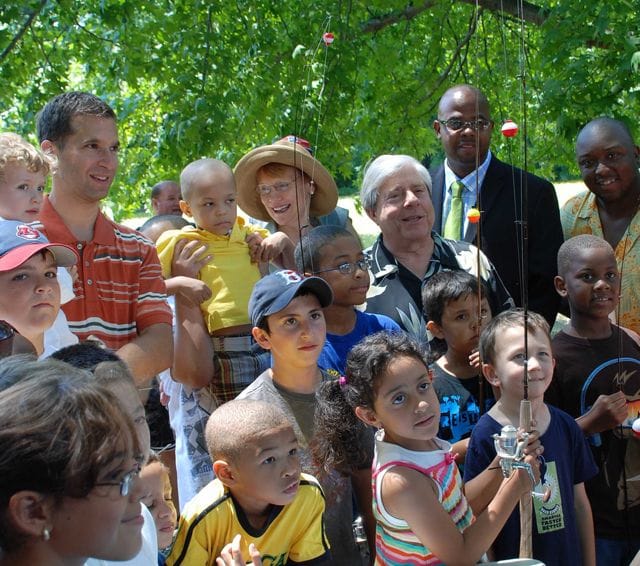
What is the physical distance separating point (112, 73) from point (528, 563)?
16.2 feet

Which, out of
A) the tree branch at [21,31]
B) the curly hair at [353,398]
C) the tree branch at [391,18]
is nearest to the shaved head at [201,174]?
the curly hair at [353,398]

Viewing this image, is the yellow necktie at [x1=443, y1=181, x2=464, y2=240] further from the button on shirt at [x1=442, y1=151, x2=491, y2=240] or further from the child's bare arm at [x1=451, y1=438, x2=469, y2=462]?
the child's bare arm at [x1=451, y1=438, x2=469, y2=462]

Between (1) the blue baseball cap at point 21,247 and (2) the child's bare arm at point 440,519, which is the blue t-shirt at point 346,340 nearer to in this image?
(2) the child's bare arm at point 440,519

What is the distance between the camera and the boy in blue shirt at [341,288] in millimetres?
3514

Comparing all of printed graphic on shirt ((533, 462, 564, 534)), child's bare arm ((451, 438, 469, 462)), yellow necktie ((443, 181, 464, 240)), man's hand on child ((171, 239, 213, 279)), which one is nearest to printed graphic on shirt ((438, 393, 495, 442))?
child's bare arm ((451, 438, 469, 462))

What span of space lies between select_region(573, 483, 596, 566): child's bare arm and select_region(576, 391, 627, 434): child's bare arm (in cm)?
30

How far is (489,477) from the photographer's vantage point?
9.50 feet

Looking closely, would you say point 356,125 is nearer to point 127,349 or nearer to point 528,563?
point 127,349

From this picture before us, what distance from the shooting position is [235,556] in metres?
2.44

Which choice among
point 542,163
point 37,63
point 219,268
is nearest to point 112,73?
point 37,63

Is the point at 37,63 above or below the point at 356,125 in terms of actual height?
above

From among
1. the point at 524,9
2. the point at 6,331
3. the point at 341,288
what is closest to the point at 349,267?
the point at 341,288

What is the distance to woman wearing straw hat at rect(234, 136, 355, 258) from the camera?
13.9 feet

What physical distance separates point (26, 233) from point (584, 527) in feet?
6.74
